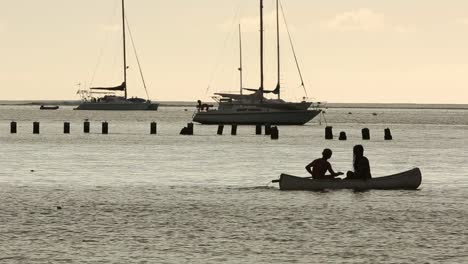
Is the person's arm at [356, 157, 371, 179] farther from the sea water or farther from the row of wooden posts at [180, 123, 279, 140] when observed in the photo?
the row of wooden posts at [180, 123, 279, 140]

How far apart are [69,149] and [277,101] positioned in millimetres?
44709

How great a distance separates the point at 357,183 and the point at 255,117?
78.4 metres

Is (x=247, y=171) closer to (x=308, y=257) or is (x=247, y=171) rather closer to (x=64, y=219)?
(x=64, y=219)

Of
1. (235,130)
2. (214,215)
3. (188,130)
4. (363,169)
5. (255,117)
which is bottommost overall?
(214,215)

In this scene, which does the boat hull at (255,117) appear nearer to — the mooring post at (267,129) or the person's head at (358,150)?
the mooring post at (267,129)

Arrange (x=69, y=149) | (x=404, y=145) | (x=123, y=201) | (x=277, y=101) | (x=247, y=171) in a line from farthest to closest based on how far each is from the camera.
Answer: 1. (x=277, y=101)
2. (x=404, y=145)
3. (x=69, y=149)
4. (x=247, y=171)
5. (x=123, y=201)

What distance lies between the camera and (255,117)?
123750 mm

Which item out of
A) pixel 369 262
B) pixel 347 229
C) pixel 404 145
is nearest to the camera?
pixel 369 262

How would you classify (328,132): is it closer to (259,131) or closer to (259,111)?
(259,131)

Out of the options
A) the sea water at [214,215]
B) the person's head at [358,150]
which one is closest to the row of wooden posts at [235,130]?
the sea water at [214,215]

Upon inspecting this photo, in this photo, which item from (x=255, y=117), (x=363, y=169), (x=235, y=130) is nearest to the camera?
(x=363, y=169)

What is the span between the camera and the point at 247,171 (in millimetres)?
61062

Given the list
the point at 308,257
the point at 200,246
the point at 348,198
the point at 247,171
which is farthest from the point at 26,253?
the point at 247,171

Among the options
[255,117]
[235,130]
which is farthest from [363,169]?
[255,117]
